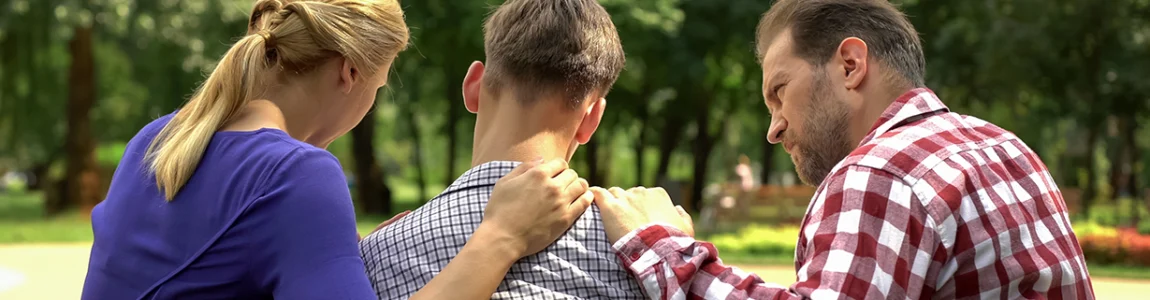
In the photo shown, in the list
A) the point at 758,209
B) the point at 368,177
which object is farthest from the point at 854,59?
the point at 368,177

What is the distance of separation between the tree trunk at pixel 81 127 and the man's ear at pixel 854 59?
25.8 meters

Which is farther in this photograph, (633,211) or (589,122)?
(589,122)

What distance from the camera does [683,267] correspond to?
221cm

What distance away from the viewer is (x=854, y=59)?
2.38 m

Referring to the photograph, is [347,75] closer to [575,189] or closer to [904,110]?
[575,189]

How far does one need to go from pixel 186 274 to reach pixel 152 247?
0.33ft

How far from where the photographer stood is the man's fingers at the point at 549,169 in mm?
2297

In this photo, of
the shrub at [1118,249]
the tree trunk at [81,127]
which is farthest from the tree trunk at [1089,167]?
the tree trunk at [81,127]

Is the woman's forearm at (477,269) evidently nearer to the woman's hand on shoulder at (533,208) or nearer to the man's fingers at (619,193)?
the woman's hand on shoulder at (533,208)

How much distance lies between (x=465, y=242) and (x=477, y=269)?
0.14 m

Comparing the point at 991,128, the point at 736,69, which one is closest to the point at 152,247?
the point at 991,128

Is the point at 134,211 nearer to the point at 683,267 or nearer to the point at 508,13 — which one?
the point at 508,13

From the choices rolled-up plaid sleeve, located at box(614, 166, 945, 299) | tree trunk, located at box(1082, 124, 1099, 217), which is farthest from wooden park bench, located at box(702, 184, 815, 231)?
rolled-up plaid sleeve, located at box(614, 166, 945, 299)

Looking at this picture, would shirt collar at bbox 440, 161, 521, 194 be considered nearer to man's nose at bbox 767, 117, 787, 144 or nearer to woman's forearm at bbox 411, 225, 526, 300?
woman's forearm at bbox 411, 225, 526, 300
